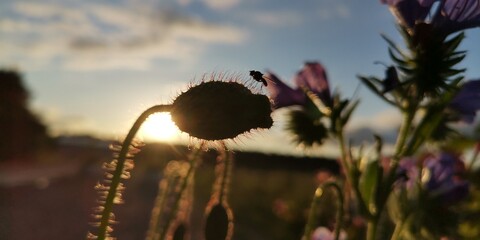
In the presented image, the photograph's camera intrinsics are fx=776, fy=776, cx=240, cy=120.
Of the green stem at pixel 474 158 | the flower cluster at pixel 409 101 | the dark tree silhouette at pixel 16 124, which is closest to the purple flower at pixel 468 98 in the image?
the flower cluster at pixel 409 101

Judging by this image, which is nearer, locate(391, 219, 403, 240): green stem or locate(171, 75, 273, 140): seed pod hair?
locate(171, 75, 273, 140): seed pod hair

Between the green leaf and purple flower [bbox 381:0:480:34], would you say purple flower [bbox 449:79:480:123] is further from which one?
the green leaf

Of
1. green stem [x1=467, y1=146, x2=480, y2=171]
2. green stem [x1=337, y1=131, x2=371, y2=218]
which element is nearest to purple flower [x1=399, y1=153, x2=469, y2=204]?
green stem [x1=337, y1=131, x2=371, y2=218]

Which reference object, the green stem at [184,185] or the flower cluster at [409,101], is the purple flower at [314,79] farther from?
the green stem at [184,185]

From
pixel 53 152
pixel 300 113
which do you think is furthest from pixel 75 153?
pixel 300 113

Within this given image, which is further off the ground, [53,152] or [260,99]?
[53,152]

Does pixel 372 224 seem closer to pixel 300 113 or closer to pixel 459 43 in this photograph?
pixel 459 43
